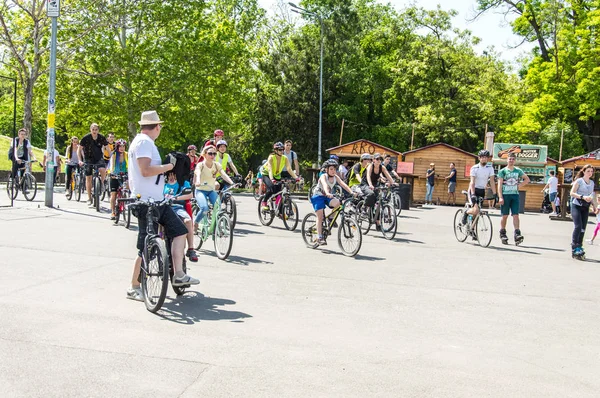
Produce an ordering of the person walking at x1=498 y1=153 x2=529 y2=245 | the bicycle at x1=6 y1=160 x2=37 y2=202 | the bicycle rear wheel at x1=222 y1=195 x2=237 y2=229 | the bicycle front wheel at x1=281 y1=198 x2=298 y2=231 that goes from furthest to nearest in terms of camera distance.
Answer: the bicycle at x1=6 y1=160 x2=37 y2=202 < the bicycle front wheel at x1=281 y1=198 x2=298 y2=231 < the person walking at x1=498 y1=153 x2=529 y2=245 < the bicycle rear wheel at x1=222 y1=195 x2=237 y2=229

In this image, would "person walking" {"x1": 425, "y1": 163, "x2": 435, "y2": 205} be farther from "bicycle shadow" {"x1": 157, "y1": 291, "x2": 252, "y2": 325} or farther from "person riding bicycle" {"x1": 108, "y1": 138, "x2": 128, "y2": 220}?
"bicycle shadow" {"x1": 157, "y1": 291, "x2": 252, "y2": 325}

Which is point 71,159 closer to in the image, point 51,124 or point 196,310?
point 51,124

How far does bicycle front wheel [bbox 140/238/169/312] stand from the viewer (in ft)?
20.3

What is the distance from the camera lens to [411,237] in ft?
47.4

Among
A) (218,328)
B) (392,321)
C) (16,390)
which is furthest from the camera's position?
(392,321)

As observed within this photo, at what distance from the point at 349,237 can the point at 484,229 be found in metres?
3.64


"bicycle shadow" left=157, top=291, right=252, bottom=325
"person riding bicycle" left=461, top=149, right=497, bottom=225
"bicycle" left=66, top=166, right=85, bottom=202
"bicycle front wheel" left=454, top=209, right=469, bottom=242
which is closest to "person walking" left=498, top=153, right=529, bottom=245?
"person riding bicycle" left=461, top=149, right=497, bottom=225

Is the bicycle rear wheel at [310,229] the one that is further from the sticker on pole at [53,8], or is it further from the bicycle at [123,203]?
the sticker on pole at [53,8]

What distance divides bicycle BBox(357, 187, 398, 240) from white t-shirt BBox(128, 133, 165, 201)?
24.8ft

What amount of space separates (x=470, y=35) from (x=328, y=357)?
158 ft

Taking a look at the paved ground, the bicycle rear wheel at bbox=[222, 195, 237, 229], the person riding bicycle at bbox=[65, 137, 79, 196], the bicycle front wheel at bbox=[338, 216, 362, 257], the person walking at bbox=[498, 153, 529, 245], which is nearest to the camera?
the paved ground

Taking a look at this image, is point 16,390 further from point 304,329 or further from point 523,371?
point 523,371

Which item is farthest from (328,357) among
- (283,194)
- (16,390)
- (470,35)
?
(470,35)

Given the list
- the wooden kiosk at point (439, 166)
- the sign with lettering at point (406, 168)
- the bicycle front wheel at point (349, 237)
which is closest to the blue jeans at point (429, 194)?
the wooden kiosk at point (439, 166)
